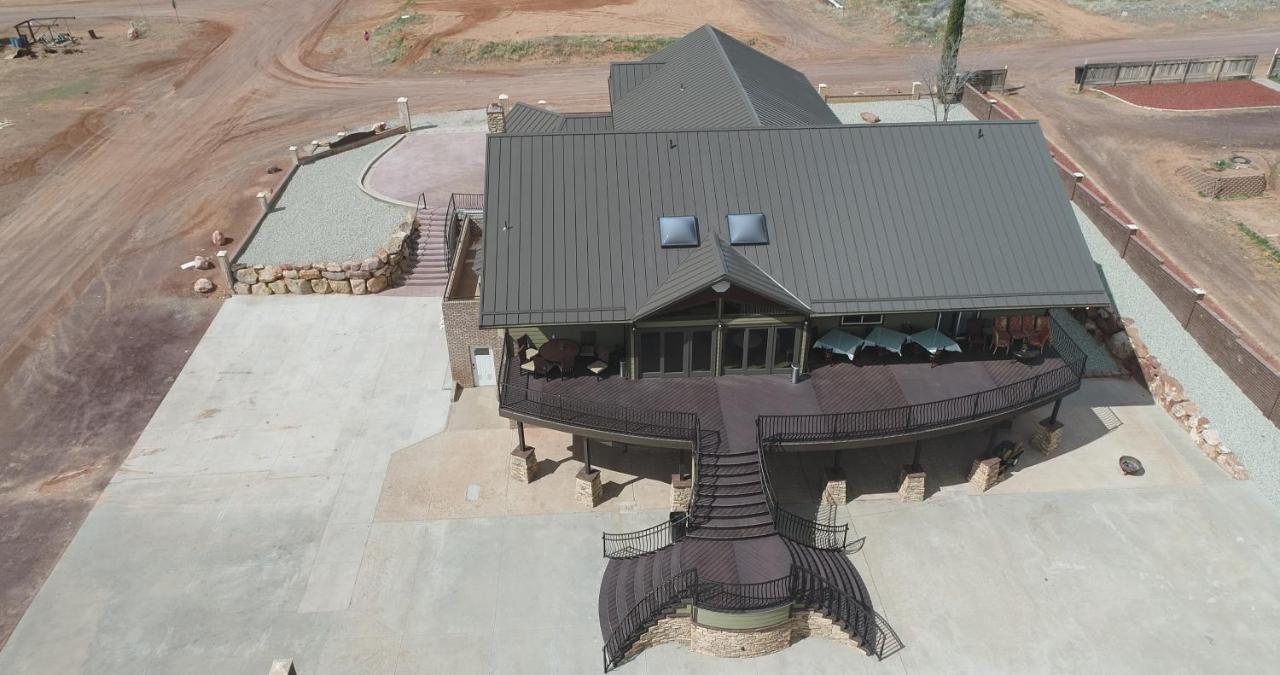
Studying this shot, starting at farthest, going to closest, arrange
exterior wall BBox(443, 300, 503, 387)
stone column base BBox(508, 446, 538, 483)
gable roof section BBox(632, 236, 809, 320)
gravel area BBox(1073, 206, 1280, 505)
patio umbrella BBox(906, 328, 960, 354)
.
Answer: exterior wall BBox(443, 300, 503, 387), gravel area BBox(1073, 206, 1280, 505), stone column base BBox(508, 446, 538, 483), patio umbrella BBox(906, 328, 960, 354), gable roof section BBox(632, 236, 809, 320)

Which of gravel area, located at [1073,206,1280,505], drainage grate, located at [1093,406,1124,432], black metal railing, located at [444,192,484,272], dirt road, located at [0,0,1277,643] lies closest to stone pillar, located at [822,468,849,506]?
drainage grate, located at [1093,406,1124,432]

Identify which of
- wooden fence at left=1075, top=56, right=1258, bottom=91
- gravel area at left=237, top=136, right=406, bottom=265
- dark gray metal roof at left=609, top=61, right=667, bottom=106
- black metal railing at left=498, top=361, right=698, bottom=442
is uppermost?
dark gray metal roof at left=609, top=61, right=667, bottom=106

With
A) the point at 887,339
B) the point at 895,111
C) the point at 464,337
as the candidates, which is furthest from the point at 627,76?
the point at 887,339

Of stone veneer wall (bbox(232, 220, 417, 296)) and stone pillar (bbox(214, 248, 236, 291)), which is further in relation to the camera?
stone pillar (bbox(214, 248, 236, 291))

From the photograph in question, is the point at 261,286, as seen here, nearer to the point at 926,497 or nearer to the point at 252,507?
the point at 252,507

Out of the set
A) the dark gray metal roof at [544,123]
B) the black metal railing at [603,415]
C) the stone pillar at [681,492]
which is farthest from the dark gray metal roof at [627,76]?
the stone pillar at [681,492]

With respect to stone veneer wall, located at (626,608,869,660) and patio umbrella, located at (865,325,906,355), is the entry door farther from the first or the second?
patio umbrella, located at (865,325,906,355)

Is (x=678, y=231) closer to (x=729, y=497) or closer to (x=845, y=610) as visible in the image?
(x=729, y=497)
